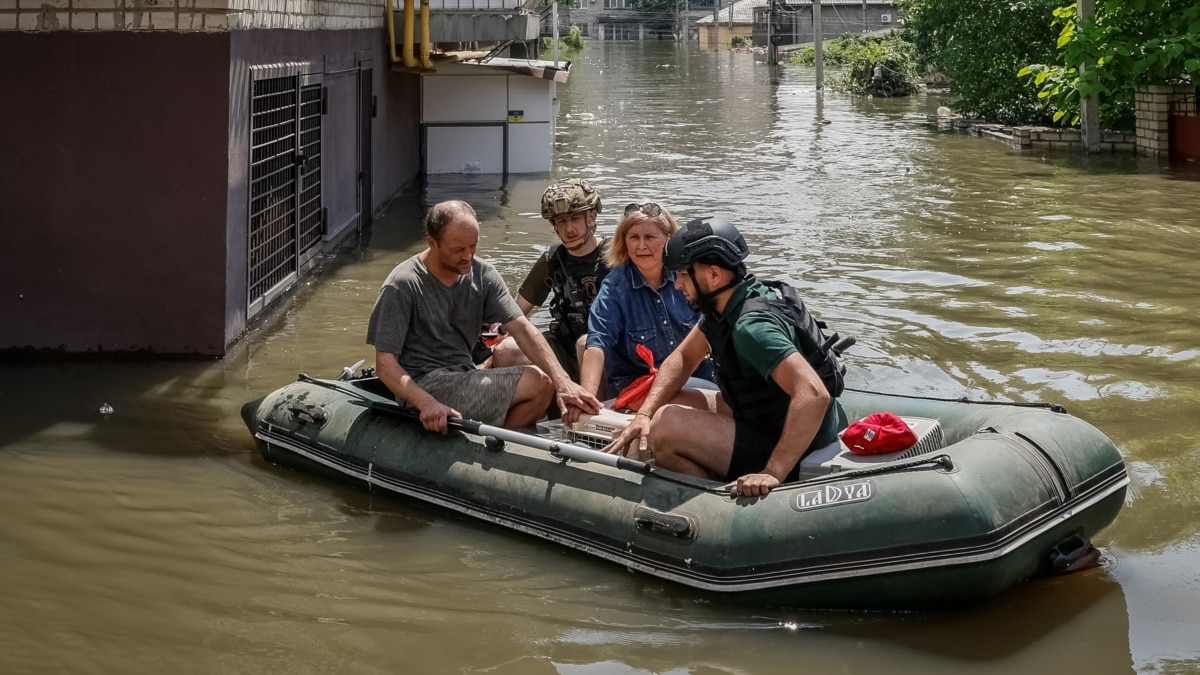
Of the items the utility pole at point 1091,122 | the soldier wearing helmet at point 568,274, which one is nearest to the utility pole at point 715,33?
the utility pole at point 1091,122

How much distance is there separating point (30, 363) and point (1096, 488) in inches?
274

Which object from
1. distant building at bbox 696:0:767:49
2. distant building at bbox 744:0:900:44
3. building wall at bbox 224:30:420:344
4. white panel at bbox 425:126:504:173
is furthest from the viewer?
distant building at bbox 696:0:767:49

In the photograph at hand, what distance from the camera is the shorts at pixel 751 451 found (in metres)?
6.05

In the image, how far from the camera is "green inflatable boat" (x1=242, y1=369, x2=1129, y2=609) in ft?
17.8

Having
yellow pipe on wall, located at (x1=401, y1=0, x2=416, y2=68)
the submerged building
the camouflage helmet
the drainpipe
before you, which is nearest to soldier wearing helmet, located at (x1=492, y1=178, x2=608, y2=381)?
the camouflage helmet

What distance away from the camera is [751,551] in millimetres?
5648

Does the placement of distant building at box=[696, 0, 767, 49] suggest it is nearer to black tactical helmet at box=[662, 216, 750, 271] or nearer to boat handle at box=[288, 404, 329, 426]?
boat handle at box=[288, 404, 329, 426]

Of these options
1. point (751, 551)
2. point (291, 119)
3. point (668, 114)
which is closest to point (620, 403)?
point (751, 551)

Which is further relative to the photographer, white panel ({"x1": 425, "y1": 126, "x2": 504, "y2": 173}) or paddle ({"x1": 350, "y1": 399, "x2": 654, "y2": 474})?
white panel ({"x1": 425, "y1": 126, "x2": 504, "y2": 173})

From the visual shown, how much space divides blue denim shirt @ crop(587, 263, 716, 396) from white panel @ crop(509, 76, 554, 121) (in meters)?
13.6

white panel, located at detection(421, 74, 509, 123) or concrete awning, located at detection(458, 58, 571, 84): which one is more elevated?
concrete awning, located at detection(458, 58, 571, 84)

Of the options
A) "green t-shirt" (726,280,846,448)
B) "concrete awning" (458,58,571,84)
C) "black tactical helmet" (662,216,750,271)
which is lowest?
"green t-shirt" (726,280,846,448)

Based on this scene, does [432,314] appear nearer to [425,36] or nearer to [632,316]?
[632,316]

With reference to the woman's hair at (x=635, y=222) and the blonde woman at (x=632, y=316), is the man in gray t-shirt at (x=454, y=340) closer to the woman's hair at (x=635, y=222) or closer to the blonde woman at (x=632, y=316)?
the blonde woman at (x=632, y=316)
